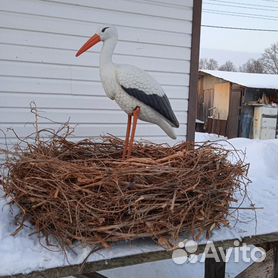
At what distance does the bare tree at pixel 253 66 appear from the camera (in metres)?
24.5

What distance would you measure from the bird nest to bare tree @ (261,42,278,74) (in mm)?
22979

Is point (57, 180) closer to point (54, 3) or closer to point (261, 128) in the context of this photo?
point (54, 3)

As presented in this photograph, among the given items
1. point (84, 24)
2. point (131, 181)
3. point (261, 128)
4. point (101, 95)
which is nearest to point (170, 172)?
point (131, 181)

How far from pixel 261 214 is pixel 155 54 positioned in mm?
1285

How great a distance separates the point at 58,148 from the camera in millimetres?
1656

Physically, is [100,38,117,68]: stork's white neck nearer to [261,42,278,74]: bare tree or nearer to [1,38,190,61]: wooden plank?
[1,38,190,61]: wooden plank

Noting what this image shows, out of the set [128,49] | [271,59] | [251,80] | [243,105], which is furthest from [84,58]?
[271,59]

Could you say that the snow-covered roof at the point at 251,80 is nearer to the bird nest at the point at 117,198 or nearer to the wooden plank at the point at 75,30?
the wooden plank at the point at 75,30

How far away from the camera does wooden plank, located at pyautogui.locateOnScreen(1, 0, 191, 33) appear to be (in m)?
2.11

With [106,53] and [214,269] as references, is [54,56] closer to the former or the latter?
[106,53]


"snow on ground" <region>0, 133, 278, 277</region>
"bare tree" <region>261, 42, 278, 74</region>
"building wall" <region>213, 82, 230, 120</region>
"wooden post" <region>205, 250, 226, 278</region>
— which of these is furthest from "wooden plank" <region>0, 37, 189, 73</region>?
"bare tree" <region>261, 42, 278, 74</region>

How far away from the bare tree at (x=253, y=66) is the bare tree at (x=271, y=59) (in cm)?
44

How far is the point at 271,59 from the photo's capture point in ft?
76.5

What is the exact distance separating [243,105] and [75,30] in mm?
9199
